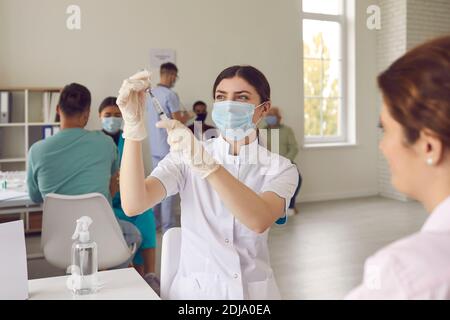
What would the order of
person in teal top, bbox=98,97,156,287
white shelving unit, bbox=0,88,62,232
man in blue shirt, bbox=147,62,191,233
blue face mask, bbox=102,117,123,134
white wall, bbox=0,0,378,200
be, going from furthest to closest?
white wall, bbox=0,0,378,200 → white shelving unit, bbox=0,88,62,232 → man in blue shirt, bbox=147,62,191,233 → blue face mask, bbox=102,117,123,134 → person in teal top, bbox=98,97,156,287

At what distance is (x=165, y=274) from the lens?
1.46 metres

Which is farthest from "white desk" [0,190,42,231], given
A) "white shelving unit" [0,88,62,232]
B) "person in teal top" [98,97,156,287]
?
"white shelving unit" [0,88,62,232]

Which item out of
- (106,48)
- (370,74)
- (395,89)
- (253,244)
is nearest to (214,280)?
(253,244)

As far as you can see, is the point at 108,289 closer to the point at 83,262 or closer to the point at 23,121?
the point at 83,262

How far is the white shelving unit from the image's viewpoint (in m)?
4.40

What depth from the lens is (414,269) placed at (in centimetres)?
60

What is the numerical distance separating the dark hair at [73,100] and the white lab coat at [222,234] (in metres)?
1.11

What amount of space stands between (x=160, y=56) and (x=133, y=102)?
3985 mm

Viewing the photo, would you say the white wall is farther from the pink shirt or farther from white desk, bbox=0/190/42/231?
the pink shirt

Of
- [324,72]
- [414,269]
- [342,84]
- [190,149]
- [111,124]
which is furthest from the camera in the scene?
[342,84]

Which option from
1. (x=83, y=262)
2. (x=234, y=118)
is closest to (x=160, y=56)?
(x=234, y=118)

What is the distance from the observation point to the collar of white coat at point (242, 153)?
4.75ft

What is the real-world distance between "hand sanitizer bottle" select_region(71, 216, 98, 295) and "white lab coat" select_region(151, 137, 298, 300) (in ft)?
0.85
